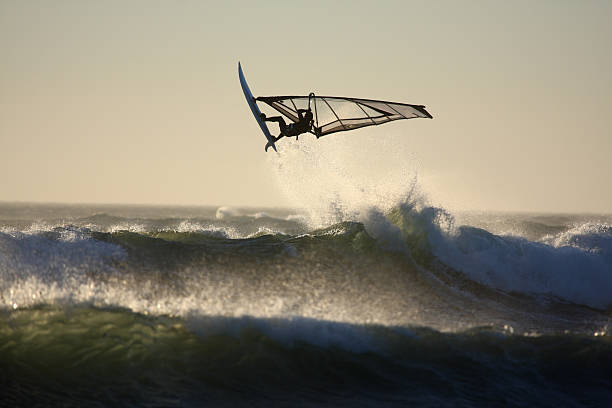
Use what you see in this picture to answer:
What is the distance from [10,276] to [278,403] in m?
4.10

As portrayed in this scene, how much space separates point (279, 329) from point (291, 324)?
140 millimetres

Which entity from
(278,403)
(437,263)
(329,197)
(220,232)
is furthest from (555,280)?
(278,403)

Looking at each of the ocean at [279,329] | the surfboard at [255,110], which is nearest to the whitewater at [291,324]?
the ocean at [279,329]

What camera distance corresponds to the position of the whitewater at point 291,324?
19.6 feet

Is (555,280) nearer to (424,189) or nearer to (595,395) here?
(424,189)

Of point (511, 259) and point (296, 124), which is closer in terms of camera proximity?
point (296, 124)

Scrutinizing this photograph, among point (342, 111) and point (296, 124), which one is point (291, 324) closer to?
point (296, 124)

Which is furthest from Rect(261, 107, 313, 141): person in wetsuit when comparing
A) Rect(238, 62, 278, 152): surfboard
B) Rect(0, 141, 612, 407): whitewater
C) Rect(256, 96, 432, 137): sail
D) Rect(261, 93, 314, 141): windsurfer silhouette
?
Rect(0, 141, 612, 407): whitewater

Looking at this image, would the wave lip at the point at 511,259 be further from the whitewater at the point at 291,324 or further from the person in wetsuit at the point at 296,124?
the person in wetsuit at the point at 296,124

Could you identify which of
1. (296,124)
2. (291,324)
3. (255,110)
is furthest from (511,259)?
(291,324)

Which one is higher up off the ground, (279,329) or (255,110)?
(255,110)

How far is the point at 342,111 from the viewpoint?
11.8 m

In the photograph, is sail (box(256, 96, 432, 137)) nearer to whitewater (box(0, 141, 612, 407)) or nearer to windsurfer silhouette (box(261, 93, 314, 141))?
windsurfer silhouette (box(261, 93, 314, 141))

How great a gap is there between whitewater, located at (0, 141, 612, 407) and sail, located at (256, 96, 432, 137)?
2004 mm
